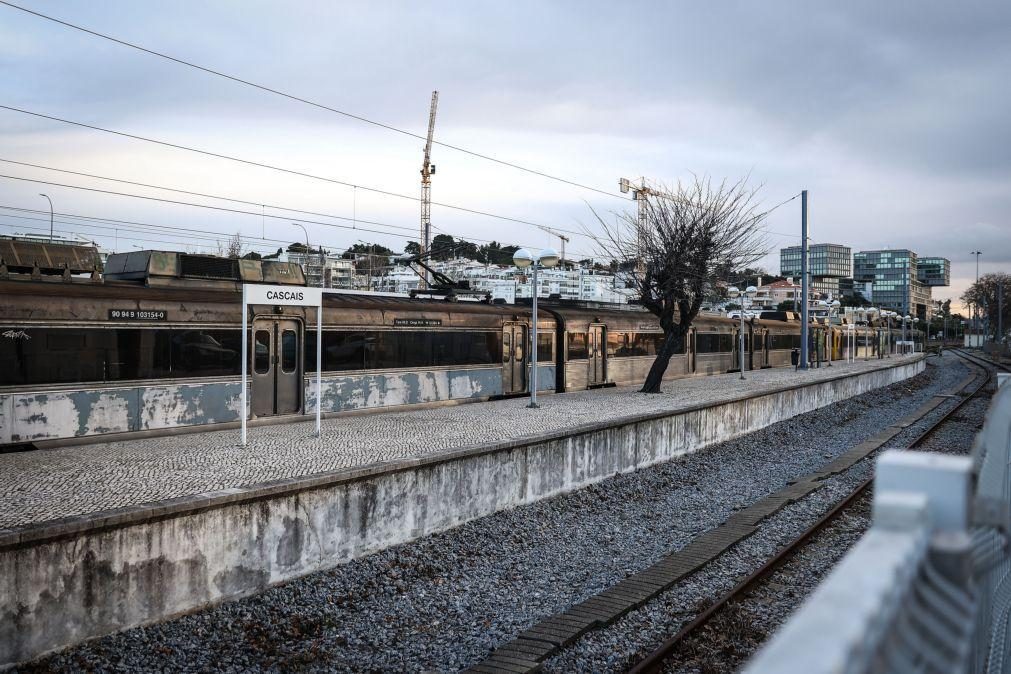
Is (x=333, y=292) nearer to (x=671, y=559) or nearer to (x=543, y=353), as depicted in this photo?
(x=543, y=353)

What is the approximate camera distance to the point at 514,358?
21.4 metres

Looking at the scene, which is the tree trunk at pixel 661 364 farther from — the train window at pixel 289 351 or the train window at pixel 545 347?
the train window at pixel 289 351

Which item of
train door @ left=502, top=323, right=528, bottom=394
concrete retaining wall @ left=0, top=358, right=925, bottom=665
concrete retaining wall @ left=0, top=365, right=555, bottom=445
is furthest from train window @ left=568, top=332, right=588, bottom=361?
concrete retaining wall @ left=0, top=358, right=925, bottom=665

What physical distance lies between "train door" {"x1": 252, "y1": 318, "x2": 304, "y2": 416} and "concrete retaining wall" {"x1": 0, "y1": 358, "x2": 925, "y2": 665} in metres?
5.10

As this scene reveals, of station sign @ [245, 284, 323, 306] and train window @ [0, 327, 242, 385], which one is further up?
station sign @ [245, 284, 323, 306]

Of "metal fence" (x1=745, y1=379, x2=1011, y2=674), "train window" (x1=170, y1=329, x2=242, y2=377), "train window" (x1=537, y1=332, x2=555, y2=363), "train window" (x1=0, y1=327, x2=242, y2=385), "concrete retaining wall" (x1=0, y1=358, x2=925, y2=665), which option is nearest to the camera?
"metal fence" (x1=745, y1=379, x2=1011, y2=674)

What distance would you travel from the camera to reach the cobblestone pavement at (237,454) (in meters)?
8.54

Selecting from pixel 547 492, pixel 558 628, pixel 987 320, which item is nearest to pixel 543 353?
pixel 547 492

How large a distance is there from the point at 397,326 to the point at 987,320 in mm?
120875

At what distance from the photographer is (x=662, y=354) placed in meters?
24.2

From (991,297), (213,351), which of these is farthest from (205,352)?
(991,297)

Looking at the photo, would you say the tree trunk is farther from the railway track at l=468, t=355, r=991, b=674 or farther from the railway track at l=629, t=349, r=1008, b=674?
the railway track at l=629, t=349, r=1008, b=674

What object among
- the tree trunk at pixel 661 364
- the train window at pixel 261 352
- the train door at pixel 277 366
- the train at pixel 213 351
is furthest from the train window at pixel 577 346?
the train window at pixel 261 352

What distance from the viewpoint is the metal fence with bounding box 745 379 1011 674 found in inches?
55.8
